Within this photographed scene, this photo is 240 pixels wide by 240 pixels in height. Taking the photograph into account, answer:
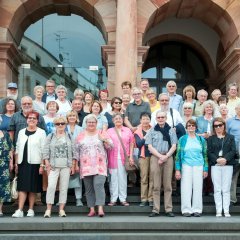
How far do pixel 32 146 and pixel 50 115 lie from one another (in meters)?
0.96

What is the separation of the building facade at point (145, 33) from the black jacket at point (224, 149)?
178 inches

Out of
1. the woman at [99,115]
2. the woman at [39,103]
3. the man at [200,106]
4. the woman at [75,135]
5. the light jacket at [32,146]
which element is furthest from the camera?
the man at [200,106]

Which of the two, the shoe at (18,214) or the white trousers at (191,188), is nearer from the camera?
the shoe at (18,214)

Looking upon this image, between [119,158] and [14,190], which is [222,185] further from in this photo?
[14,190]

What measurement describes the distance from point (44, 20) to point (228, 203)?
1014 cm

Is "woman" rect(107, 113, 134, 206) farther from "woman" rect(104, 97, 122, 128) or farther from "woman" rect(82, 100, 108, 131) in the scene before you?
"woman" rect(104, 97, 122, 128)

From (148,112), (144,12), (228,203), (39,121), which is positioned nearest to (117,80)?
(144,12)

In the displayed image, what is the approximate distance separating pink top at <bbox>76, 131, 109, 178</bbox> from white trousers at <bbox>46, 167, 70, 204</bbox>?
0.26m

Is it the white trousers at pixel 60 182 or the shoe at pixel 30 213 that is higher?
the white trousers at pixel 60 182

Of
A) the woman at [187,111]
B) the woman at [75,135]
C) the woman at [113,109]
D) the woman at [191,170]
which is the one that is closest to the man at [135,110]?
the woman at [113,109]

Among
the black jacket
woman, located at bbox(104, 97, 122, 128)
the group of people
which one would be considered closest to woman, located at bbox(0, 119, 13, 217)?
the group of people

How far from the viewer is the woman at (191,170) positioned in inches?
307

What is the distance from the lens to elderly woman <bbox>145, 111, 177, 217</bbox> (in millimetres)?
7770

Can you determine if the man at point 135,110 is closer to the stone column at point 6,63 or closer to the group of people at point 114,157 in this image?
the group of people at point 114,157
